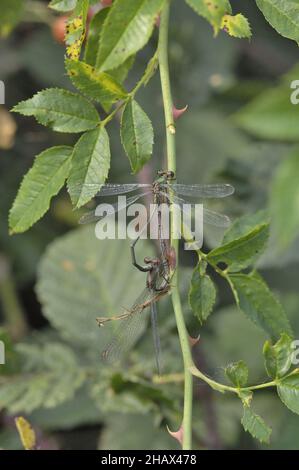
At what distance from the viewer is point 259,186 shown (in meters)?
1.89

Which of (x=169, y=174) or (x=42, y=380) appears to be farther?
(x=42, y=380)

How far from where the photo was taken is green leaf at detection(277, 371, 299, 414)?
0.96 m

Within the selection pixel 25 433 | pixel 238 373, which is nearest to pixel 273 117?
pixel 238 373

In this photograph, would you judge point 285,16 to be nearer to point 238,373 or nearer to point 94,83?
point 94,83

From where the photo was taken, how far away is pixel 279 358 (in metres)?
0.98

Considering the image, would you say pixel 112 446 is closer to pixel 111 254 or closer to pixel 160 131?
pixel 111 254

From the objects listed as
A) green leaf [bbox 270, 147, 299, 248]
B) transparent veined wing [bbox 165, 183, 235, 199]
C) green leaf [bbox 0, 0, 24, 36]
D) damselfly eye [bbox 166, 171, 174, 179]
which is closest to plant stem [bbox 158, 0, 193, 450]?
damselfly eye [bbox 166, 171, 174, 179]

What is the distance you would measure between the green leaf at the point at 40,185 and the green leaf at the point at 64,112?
0.03m

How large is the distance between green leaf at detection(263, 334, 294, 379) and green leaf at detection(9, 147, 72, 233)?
1.05ft

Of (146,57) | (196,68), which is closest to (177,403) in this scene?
(146,57)

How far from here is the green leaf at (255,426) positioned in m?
0.93

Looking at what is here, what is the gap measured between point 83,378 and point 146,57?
94 cm

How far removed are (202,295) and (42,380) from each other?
68 cm

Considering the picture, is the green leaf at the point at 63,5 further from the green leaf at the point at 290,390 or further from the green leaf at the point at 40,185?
the green leaf at the point at 290,390
